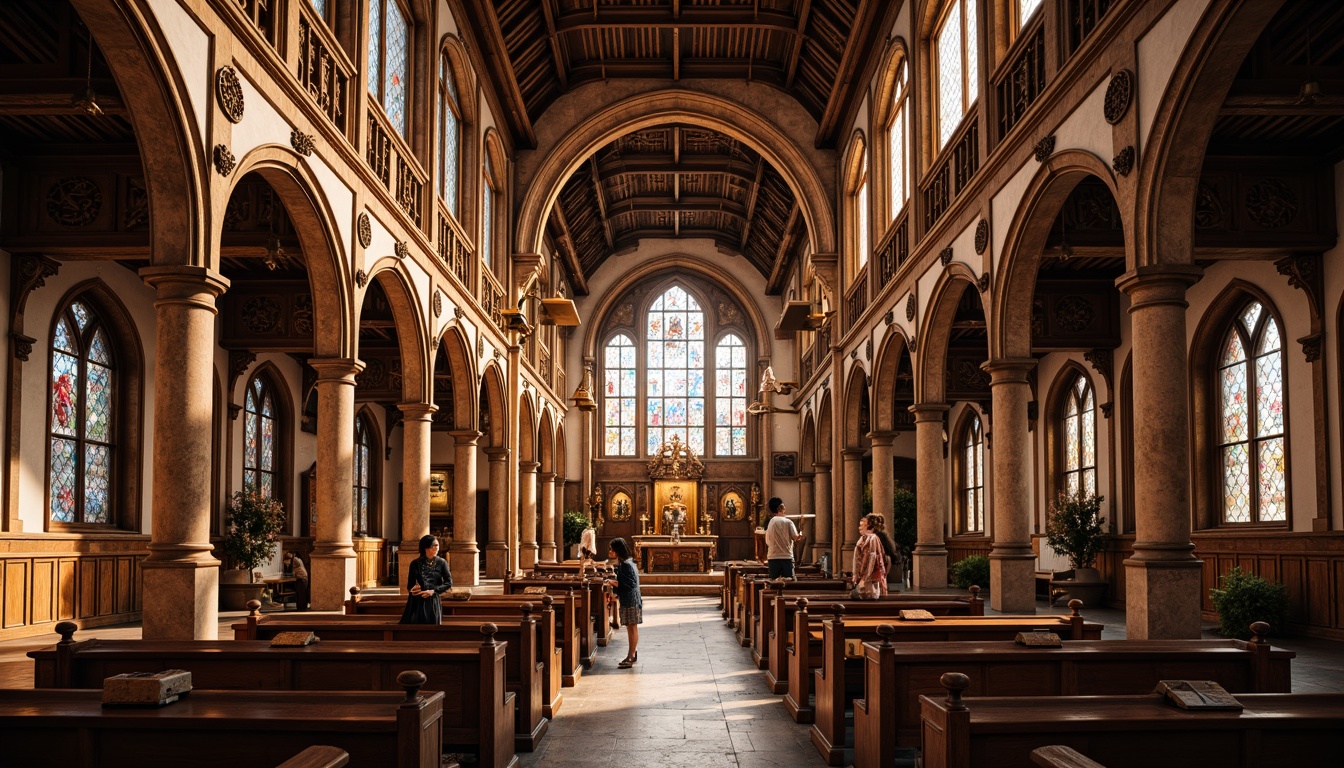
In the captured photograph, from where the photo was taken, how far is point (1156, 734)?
14.2 ft

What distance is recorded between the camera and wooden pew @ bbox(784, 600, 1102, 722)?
7.96 meters

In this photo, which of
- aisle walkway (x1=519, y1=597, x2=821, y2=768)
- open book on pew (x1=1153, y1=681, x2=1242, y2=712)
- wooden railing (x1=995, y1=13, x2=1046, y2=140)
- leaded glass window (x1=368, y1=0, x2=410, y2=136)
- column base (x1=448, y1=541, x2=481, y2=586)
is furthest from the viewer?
column base (x1=448, y1=541, x2=481, y2=586)

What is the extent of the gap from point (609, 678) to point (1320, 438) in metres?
8.09

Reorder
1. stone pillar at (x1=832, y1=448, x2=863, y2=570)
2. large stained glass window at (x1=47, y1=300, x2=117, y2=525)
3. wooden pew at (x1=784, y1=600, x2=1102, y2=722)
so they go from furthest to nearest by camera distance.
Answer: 1. stone pillar at (x1=832, y1=448, x2=863, y2=570)
2. large stained glass window at (x1=47, y1=300, x2=117, y2=525)
3. wooden pew at (x1=784, y1=600, x2=1102, y2=722)

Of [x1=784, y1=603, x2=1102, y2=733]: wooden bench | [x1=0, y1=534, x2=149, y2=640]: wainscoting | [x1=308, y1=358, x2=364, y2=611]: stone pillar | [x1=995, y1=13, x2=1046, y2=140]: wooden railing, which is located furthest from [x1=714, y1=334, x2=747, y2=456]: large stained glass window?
[x1=784, y1=603, x2=1102, y2=733]: wooden bench

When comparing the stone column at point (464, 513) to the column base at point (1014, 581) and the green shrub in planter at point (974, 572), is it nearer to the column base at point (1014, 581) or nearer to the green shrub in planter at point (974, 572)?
the green shrub in planter at point (974, 572)

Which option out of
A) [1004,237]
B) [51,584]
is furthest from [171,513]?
[1004,237]

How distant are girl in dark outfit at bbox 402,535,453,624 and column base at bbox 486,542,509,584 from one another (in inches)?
545

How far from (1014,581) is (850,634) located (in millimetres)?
5436

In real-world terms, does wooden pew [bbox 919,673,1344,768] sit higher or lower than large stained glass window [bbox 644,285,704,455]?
lower

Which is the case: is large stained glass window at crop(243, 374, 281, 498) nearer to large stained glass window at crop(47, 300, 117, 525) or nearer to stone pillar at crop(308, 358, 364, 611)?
large stained glass window at crop(47, 300, 117, 525)

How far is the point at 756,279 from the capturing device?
38500mm

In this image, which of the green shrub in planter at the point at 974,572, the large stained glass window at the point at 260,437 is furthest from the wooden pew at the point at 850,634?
the large stained glass window at the point at 260,437

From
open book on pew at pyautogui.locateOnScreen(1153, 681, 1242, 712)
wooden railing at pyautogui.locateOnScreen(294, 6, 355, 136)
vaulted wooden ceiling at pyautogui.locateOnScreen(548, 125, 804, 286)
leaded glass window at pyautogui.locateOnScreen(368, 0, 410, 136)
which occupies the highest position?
vaulted wooden ceiling at pyautogui.locateOnScreen(548, 125, 804, 286)
